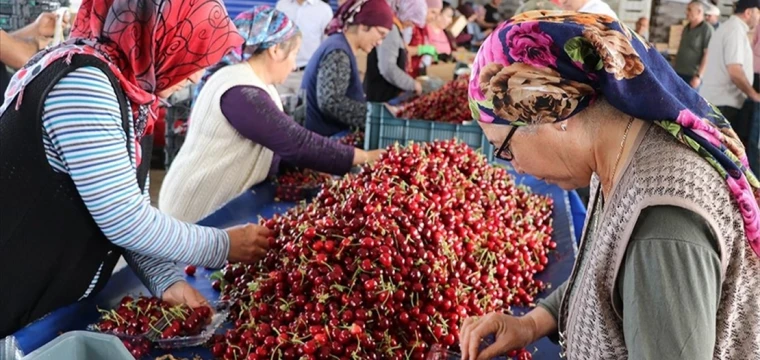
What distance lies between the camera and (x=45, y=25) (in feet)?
10.6

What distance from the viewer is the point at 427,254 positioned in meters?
1.63

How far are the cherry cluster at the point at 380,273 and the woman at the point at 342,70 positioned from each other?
1664 mm

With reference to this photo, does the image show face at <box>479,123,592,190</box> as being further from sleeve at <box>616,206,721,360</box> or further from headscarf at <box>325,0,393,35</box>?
headscarf at <box>325,0,393,35</box>

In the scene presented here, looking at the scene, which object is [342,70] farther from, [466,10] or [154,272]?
[466,10]

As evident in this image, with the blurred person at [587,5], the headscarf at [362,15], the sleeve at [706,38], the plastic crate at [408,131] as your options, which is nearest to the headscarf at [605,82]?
the plastic crate at [408,131]

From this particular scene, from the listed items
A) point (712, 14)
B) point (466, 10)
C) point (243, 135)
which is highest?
point (243, 135)

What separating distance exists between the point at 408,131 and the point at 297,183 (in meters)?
0.74

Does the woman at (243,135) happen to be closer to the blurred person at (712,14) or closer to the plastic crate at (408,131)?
the plastic crate at (408,131)

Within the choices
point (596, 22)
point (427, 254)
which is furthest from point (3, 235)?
point (596, 22)

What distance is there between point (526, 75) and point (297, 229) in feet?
3.07

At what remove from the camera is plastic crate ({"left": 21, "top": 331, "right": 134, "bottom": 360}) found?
104cm

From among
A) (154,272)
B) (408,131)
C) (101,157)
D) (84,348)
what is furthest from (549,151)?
(408,131)

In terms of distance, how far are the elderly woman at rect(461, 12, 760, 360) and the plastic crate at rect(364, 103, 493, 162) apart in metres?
2.08

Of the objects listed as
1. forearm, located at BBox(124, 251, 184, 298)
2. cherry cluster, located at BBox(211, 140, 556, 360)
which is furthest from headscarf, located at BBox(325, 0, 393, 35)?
forearm, located at BBox(124, 251, 184, 298)
